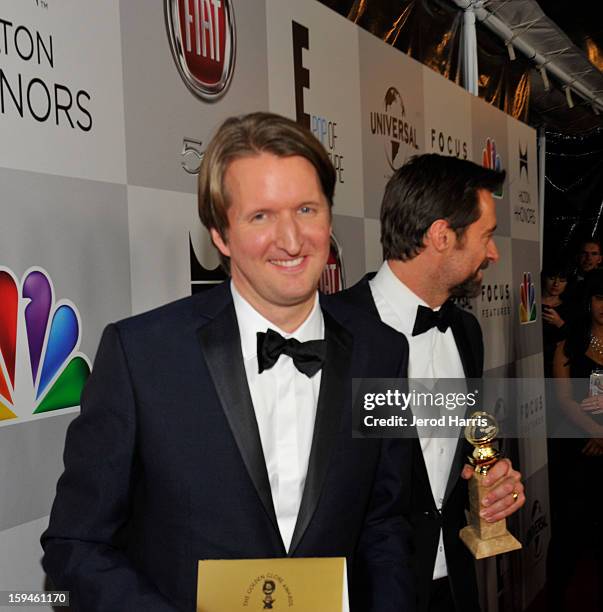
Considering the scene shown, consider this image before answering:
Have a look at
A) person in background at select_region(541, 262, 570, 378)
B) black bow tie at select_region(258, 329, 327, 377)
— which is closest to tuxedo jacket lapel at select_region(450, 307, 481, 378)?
black bow tie at select_region(258, 329, 327, 377)

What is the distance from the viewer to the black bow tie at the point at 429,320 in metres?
2.09

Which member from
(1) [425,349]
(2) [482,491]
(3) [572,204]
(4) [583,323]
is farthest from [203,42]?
(3) [572,204]

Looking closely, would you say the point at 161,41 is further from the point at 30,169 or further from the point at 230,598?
the point at 230,598

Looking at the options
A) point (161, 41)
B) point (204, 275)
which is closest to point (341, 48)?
point (161, 41)

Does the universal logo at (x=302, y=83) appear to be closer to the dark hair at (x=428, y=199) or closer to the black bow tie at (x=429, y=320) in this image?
the dark hair at (x=428, y=199)

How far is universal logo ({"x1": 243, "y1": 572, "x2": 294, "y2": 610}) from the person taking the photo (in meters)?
1.07

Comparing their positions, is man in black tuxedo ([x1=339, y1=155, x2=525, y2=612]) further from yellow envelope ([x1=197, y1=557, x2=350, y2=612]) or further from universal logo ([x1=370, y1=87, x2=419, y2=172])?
yellow envelope ([x1=197, y1=557, x2=350, y2=612])

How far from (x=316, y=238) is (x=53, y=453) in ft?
2.38

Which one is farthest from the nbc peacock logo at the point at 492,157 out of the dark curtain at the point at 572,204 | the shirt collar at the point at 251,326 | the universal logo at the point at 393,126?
the dark curtain at the point at 572,204

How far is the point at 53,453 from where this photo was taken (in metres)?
1.50

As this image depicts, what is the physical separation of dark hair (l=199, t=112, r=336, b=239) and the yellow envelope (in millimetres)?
571

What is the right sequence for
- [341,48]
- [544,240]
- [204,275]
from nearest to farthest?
[204,275]
[341,48]
[544,240]

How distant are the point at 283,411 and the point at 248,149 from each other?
1.55 ft

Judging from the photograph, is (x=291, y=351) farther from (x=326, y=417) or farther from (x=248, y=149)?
(x=248, y=149)
